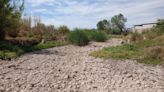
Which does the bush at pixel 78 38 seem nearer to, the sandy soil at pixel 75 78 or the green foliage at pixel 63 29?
the green foliage at pixel 63 29

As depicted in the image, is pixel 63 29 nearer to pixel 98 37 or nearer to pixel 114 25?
pixel 98 37

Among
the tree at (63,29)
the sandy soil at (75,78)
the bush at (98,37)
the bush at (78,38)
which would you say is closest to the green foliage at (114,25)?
the tree at (63,29)

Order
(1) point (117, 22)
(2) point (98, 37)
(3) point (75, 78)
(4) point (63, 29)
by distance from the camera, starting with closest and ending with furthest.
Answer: (3) point (75, 78)
(2) point (98, 37)
(4) point (63, 29)
(1) point (117, 22)

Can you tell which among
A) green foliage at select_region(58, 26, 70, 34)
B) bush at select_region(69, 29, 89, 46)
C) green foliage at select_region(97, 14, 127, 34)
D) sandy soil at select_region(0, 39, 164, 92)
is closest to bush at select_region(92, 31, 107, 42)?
bush at select_region(69, 29, 89, 46)

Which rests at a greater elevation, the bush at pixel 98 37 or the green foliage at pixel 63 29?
the green foliage at pixel 63 29

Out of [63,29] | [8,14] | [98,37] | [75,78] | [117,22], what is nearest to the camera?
[75,78]

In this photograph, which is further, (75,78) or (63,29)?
(63,29)

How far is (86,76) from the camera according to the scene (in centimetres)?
837

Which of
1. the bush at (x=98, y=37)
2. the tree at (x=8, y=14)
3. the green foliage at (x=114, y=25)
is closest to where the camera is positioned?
the tree at (x=8, y=14)

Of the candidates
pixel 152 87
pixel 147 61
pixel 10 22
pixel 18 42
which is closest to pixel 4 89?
pixel 152 87

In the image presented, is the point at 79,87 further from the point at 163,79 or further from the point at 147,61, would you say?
the point at 147,61

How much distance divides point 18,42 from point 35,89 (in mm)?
9693

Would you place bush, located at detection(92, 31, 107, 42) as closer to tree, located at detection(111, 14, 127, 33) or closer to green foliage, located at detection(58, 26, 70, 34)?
green foliage, located at detection(58, 26, 70, 34)

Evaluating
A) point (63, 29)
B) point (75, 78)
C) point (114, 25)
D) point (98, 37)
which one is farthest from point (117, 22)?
point (75, 78)
